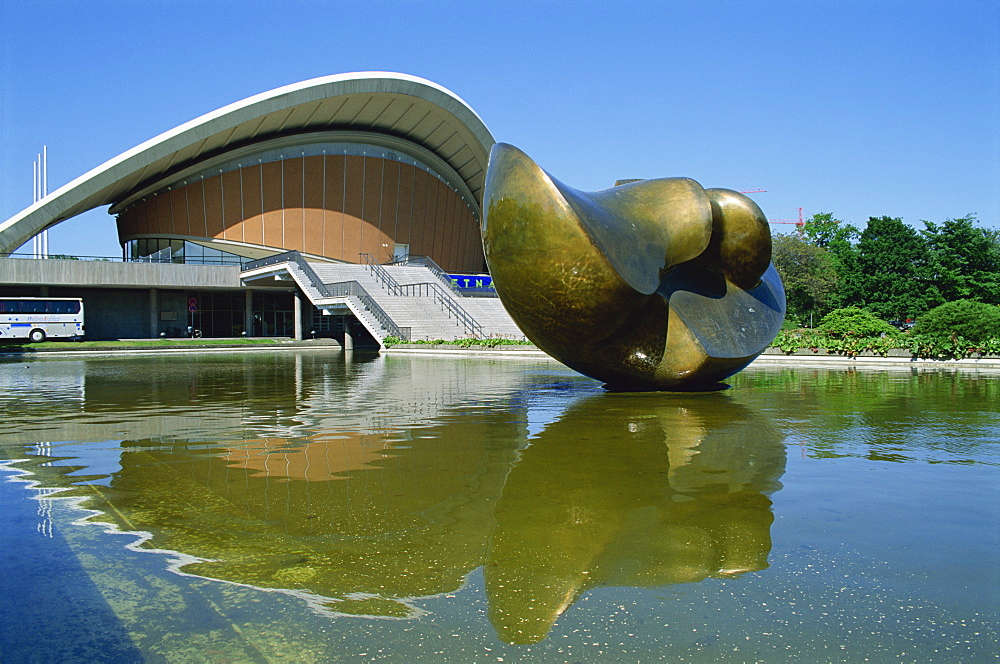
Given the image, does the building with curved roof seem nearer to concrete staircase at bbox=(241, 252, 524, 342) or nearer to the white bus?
concrete staircase at bbox=(241, 252, 524, 342)

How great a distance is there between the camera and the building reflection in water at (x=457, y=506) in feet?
12.7

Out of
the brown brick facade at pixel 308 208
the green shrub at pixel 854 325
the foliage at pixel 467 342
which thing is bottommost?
the foliage at pixel 467 342

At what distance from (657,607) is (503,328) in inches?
1210

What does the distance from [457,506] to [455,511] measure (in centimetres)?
13

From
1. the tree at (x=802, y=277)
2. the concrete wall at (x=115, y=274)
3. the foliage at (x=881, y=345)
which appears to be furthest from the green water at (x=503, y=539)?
the concrete wall at (x=115, y=274)

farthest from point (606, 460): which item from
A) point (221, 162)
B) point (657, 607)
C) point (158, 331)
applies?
point (221, 162)

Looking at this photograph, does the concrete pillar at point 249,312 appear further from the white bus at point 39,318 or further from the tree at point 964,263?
the tree at point 964,263

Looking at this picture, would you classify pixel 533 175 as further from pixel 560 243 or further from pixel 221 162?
pixel 221 162

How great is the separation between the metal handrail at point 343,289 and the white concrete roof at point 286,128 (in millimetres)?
7555

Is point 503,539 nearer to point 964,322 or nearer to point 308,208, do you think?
point 964,322

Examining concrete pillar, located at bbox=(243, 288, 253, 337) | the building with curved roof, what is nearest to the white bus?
the building with curved roof

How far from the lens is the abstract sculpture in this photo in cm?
965

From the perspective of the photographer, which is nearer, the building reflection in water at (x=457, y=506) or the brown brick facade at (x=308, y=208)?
the building reflection in water at (x=457, y=506)

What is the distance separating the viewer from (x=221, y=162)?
149 ft
